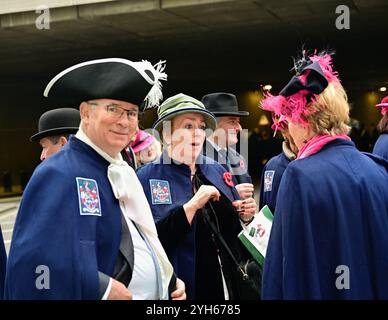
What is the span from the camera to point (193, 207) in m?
3.16

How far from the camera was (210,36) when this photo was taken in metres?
14.3

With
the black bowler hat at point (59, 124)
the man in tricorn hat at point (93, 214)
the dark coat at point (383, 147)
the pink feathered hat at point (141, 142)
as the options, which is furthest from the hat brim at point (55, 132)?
the dark coat at point (383, 147)

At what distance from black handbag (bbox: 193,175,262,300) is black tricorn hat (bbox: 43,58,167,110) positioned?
1.32 metres

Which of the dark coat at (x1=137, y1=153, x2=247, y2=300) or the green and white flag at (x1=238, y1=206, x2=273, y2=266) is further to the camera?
the green and white flag at (x1=238, y1=206, x2=273, y2=266)

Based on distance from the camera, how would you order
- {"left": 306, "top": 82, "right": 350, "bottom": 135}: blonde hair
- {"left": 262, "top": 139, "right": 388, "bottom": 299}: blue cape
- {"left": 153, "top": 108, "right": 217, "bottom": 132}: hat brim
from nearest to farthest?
{"left": 262, "top": 139, "right": 388, "bottom": 299}: blue cape → {"left": 306, "top": 82, "right": 350, "bottom": 135}: blonde hair → {"left": 153, "top": 108, "right": 217, "bottom": 132}: hat brim

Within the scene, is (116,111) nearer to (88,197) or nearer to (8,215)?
(88,197)

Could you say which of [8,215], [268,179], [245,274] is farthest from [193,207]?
[8,215]

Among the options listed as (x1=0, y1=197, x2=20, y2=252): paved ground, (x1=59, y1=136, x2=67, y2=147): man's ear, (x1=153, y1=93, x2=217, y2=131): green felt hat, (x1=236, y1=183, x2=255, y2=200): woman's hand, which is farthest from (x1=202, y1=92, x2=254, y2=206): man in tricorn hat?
(x1=0, y1=197, x2=20, y2=252): paved ground

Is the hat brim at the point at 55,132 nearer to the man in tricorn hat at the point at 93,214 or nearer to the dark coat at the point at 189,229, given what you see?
the dark coat at the point at 189,229

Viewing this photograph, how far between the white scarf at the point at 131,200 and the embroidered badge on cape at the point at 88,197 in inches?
5.3

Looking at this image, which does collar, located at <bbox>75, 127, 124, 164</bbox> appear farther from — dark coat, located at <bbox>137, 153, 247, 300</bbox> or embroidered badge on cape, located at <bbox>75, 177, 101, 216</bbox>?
dark coat, located at <bbox>137, 153, 247, 300</bbox>

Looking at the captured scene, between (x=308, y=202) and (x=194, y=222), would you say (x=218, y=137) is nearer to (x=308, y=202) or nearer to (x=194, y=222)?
(x=194, y=222)

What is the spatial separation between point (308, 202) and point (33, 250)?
1182 millimetres

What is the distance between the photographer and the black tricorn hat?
90.7 inches
